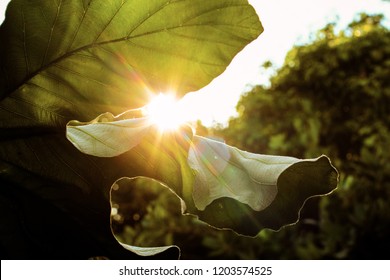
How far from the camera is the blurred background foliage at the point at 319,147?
4324 millimetres

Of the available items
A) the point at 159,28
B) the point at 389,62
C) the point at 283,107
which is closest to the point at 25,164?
the point at 159,28

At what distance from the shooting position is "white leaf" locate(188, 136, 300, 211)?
0.57 metres

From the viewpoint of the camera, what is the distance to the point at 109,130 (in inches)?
21.3

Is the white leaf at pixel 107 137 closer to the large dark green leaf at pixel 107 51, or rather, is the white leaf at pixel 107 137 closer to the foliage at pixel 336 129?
the large dark green leaf at pixel 107 51

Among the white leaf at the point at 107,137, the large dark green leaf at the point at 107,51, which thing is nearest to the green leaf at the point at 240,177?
the white leaf at the point at 107,137

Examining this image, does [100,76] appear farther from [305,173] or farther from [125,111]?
[305,173]

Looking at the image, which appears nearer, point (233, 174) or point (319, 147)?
point (233, 174)

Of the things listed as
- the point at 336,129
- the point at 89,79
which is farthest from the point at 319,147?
the point at 89,79

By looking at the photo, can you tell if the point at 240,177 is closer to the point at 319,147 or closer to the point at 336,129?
the point at 319,147

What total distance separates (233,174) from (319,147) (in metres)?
5.67

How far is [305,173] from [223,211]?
0.15m

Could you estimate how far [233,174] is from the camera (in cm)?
59

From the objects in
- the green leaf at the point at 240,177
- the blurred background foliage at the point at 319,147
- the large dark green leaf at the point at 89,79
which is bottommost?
the green leaf at the point at 240,177

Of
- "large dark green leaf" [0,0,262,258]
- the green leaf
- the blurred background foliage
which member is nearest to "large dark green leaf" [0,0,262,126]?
"large dark green leaf" [0,0,262,258]
